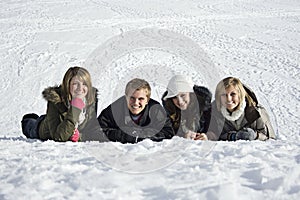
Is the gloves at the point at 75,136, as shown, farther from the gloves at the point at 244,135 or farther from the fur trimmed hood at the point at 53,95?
the gloves at the point at 244,135

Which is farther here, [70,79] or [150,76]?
[150,76]

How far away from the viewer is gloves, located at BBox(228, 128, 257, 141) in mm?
3830

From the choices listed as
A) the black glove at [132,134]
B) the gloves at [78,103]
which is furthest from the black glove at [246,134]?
the gloves at [78,103]

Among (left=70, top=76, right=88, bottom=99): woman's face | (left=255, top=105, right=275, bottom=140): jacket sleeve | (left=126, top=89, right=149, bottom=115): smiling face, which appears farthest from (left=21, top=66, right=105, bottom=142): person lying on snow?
(left=255, top=105, right=275, bottom=140): jacket sleeve

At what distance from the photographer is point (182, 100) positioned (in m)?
3.98

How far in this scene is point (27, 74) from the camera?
29.0 ft

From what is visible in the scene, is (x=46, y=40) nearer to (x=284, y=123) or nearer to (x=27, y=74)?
(x=27, y=74)

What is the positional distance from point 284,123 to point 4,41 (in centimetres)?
891

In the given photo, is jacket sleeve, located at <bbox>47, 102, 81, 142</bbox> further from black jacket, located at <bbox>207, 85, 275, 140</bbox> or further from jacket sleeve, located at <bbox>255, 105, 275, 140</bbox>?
jacket sleeve, located at <bbox>255, 105, 275, 140</bbox>

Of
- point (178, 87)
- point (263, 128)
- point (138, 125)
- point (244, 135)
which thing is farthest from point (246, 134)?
point (138, 125)

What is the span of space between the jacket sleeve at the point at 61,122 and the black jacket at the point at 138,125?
385 millimetres

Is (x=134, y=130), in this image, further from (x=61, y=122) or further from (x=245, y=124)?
(x=245, y=124)

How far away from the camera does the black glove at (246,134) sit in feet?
12.6

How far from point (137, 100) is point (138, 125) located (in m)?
0.30
